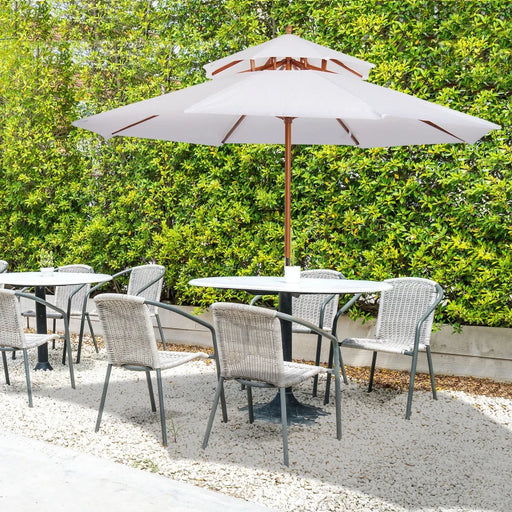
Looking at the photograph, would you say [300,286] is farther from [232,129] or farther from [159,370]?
[232,129]

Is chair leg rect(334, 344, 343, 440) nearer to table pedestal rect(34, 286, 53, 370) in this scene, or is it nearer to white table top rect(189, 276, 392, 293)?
white table top rect(189, 276, 392, 293)

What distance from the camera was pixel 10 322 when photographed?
4941 mm

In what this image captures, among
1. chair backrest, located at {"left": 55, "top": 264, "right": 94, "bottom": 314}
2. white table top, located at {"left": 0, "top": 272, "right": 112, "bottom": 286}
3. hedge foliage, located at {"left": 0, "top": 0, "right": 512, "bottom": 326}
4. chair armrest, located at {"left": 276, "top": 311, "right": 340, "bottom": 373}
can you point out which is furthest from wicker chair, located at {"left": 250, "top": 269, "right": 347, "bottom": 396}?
chair backrest, located at {"left": 55, "top": 264, "right": 94, "bottom": 314}

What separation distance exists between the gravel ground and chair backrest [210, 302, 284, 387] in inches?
19.0

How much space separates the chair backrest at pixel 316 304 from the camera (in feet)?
18.4

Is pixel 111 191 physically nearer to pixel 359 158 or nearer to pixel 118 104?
pixel 118 104

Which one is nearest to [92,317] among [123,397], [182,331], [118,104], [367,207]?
[182,331]

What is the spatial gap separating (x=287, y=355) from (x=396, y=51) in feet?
9.88

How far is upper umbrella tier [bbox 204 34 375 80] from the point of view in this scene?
171 inches

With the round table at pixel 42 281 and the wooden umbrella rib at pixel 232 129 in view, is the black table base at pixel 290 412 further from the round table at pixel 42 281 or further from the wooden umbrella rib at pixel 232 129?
the wooden umbrella rib at pixel 232 129

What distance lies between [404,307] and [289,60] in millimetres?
2135

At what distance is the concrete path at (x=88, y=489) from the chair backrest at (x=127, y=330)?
28.0 inches

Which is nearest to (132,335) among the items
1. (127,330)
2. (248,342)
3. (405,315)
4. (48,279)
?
(127,330)

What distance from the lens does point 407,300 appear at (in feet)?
17.6
